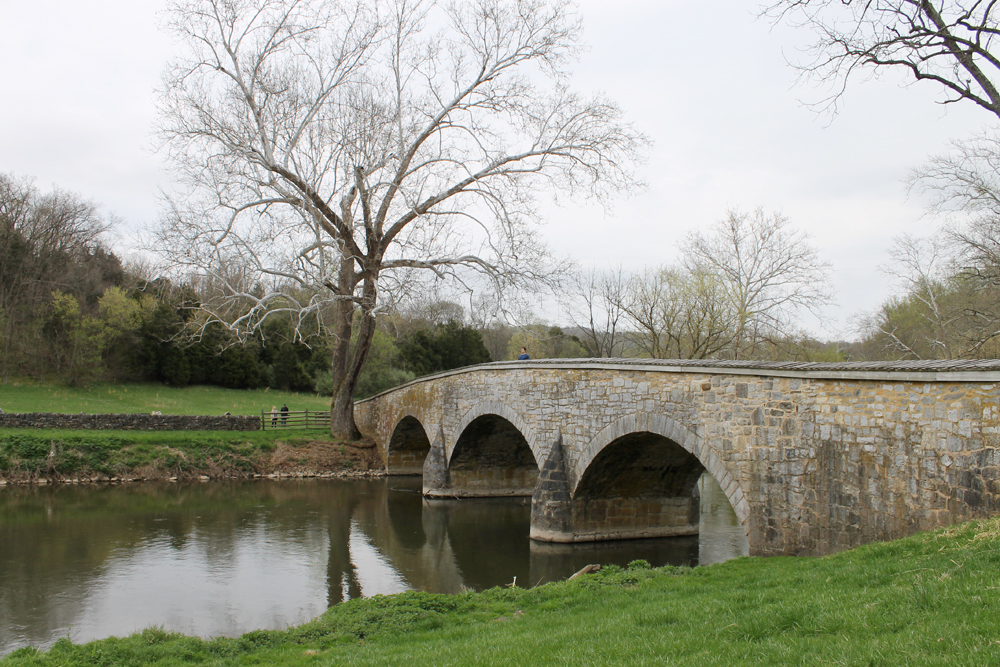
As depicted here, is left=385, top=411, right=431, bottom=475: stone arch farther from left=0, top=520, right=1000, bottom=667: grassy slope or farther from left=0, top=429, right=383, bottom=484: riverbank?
left=0, top=520, right=1000, bottom=667: grassy slope

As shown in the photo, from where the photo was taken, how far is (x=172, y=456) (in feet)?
71.3

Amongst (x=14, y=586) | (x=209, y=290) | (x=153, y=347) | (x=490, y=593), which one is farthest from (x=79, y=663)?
(x=153, y=347)

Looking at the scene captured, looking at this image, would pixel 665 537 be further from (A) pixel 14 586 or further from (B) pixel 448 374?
(A) pixel 14 586

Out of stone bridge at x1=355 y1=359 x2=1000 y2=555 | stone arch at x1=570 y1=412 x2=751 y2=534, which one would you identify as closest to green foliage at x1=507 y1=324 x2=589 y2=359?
stone bridge at x1=355 y1=359 x2=1000 y2=555

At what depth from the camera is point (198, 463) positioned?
22.1 meters

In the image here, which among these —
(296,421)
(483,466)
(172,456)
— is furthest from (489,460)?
(172,456)

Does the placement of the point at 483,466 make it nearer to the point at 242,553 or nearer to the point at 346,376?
the point at 346,376

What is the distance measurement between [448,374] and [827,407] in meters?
12.9

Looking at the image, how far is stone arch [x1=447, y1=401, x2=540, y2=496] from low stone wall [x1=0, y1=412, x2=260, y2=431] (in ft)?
30.5

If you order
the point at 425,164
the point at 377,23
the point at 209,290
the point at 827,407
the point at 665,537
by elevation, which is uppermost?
the point at 377,23

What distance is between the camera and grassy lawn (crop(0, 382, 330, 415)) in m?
26.9

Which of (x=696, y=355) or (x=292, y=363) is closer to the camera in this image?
(x=696, y=355)

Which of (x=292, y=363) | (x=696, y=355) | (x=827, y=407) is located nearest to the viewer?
(x=827, y=407)

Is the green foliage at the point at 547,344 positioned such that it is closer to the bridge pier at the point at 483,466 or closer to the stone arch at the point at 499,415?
the bridge pier at the point at 483,466
